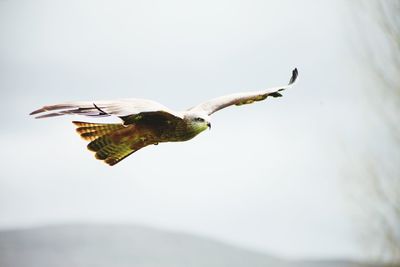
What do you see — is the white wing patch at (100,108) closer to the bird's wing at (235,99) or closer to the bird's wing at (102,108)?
the bird's wing at (102,108)

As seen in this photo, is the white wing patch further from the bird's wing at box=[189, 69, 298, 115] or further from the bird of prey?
the bird's wing at box=[189, 69, 298, 115]

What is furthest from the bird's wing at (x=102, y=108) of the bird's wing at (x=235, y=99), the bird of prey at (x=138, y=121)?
the bird's wing at (x=235, y=99)

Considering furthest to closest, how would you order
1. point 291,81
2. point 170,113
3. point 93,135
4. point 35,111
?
point 291,81 → point 93,135 → point 170,113 → point 35,111

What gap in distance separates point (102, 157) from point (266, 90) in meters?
1.35

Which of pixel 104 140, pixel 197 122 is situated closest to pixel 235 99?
pixel 197 122

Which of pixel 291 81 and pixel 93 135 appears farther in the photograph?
pixel 291 81

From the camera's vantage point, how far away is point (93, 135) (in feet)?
17.9

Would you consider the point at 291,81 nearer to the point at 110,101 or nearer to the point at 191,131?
the point at 191,131

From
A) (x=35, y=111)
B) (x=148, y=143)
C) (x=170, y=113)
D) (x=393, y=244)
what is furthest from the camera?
(x=393, y=244)

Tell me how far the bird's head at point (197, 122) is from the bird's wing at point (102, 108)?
0.47m

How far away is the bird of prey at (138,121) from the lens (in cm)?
417

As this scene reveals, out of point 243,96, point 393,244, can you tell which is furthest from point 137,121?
point 393,244

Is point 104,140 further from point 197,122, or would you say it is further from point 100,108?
point 100,108

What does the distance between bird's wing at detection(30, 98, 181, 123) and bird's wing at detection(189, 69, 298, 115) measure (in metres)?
0.83
